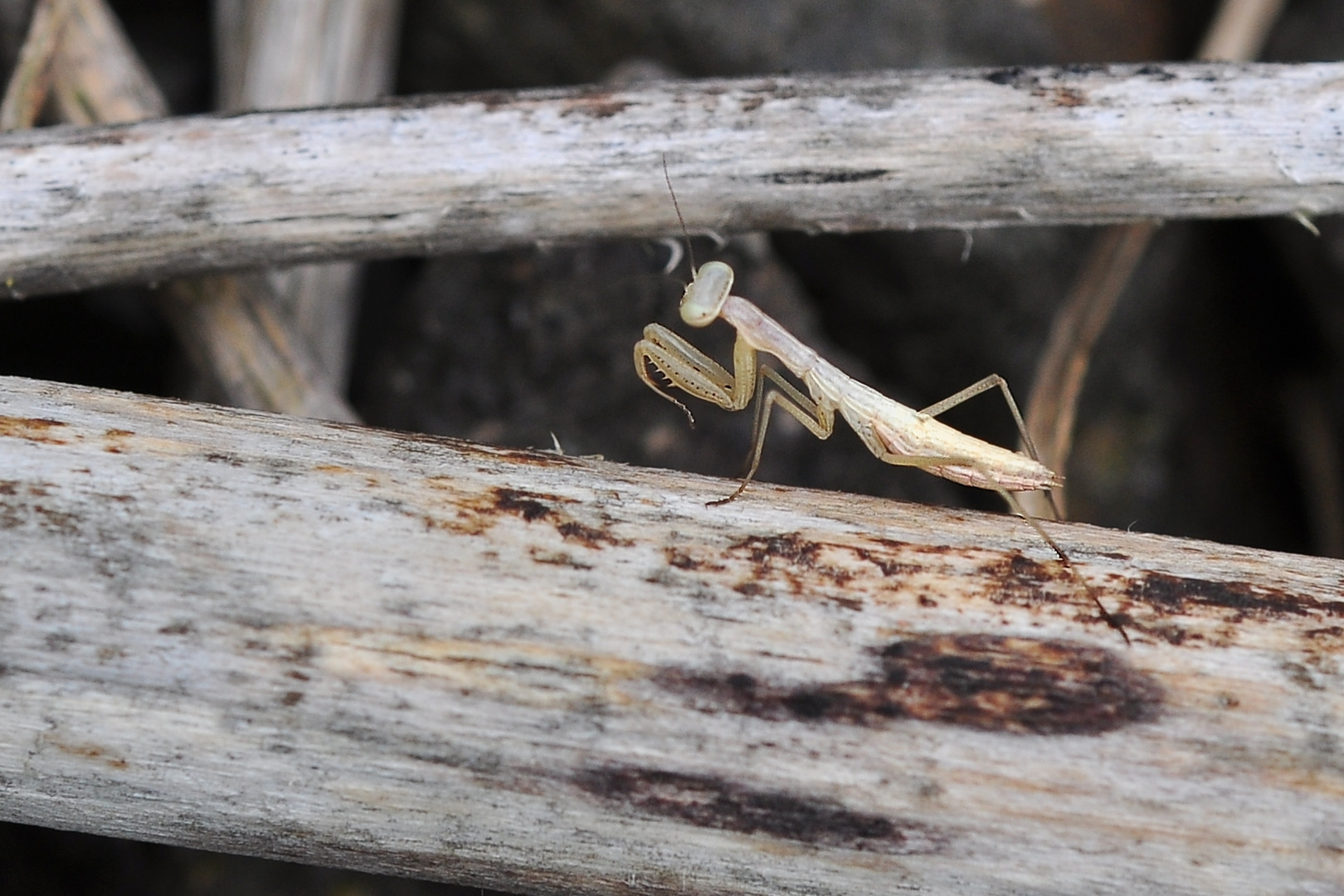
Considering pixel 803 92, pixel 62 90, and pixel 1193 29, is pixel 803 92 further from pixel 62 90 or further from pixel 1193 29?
pixel 1193 29

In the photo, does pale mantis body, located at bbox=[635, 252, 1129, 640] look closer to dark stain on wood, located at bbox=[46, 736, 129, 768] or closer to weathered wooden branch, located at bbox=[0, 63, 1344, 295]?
weathered wooden branch, located at bbox=[0, 63, 1344, 295]

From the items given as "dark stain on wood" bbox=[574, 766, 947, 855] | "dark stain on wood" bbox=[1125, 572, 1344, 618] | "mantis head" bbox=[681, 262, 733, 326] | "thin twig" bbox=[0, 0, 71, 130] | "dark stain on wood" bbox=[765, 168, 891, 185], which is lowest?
"dark stain on wood" bbox=[574, 766, 947, 855]

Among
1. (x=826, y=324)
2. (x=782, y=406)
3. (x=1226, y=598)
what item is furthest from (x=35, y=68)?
(x=1226, y=598)

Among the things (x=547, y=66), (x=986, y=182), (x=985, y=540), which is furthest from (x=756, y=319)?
(x=547, y=66)

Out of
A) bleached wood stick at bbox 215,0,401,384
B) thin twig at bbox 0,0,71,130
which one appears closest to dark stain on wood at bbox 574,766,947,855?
bleached wood stick at bbox 215,0,401,384

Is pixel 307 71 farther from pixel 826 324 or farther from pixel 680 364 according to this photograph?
pixel 826 324
